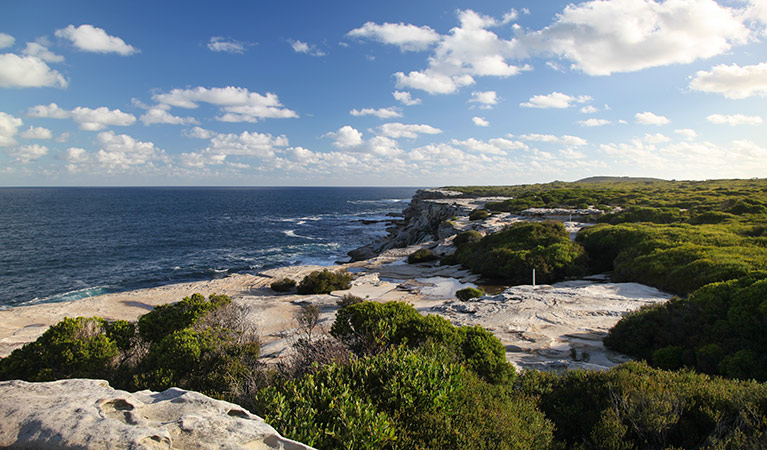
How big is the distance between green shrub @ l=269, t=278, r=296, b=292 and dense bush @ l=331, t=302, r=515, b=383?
13984 mm

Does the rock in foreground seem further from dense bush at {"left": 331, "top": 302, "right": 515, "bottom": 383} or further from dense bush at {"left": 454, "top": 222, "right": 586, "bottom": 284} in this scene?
dense bush at {"left": 454, "top": 222, "right": 586, "bottom": 284}

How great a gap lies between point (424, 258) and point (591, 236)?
1117cm

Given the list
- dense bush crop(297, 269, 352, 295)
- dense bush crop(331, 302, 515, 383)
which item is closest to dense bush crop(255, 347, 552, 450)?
dense bush crop(331, 302, 515, 383)

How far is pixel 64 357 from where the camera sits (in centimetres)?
820

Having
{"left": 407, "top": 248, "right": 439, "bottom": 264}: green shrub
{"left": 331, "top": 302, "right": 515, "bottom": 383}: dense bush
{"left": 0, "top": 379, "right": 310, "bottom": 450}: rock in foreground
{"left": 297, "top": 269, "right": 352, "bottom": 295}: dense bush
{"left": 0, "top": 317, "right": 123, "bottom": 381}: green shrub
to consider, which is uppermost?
{"left": 0, "top": 379, "right": 310, "bottom": 450}: rock in foreground

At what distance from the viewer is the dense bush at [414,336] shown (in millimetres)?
7430

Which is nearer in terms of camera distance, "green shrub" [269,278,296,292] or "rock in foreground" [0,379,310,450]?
"rock in foreground" [0,379,310,450]

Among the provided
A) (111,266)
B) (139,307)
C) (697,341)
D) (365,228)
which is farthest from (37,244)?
(697,341)

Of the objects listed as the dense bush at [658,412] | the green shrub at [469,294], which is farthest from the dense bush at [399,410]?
the green shrub at [469,294]

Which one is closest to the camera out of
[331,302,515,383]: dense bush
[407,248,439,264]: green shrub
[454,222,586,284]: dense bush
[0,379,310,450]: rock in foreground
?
[0,379,310,450]: rock in foreground

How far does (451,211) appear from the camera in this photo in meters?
49.3

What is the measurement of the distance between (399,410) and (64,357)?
8.00m

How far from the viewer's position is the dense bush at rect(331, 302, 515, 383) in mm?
7430

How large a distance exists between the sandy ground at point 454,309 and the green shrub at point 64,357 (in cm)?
384
